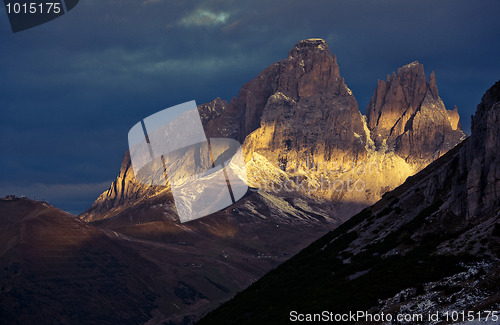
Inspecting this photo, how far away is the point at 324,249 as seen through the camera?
6431 centimetres

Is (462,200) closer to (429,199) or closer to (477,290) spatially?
(429,199)

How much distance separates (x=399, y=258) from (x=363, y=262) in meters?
4.37

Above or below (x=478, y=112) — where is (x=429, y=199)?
below

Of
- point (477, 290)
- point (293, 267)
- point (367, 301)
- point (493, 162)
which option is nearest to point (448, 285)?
point (477, 290)

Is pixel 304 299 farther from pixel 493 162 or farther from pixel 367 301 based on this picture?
pixel 493 162

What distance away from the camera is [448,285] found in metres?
36.7

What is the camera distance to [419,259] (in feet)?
141

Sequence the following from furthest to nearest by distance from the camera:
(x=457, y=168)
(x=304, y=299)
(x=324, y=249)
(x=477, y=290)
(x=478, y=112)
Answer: (x=324, y=249), (x=478, y=112), (x=457, y=168), (x=304, y=299), (x=477, y=290)

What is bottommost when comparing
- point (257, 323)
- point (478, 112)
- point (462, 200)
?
point (257, 323)

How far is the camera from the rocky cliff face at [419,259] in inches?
1441

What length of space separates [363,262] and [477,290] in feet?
51.3

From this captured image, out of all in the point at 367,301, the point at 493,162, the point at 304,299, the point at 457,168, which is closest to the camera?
the point at 367,301

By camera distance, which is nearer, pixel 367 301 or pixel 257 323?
pixel 367 301

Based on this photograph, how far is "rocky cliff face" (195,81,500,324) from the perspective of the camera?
3659cm
